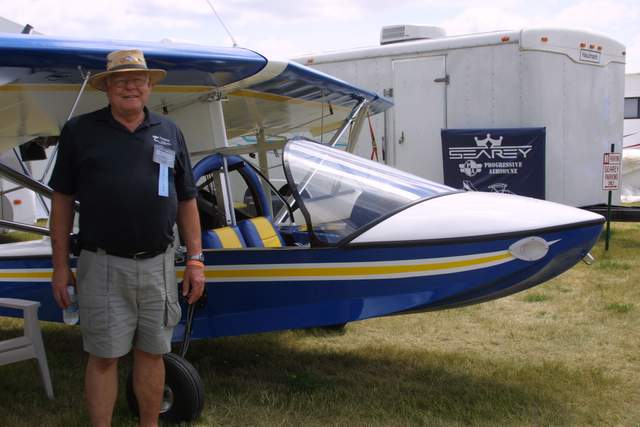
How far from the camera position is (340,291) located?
350cm

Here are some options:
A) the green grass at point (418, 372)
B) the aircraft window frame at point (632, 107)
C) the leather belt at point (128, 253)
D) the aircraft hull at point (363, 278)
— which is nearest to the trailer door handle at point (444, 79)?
the green grass at point (418, 372)

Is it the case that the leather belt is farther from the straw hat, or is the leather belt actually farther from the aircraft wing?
the aircraft wing

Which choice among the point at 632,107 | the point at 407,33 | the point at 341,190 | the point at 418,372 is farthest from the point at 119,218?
the point at 632,107

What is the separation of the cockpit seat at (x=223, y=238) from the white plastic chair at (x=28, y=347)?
1.03 metres

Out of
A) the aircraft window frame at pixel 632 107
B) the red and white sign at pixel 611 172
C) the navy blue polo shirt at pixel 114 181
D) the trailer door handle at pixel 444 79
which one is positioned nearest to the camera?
the navy blue polo shirt at pixel 114 181

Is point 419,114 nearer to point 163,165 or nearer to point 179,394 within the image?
point 179,394

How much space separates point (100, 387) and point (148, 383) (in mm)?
206

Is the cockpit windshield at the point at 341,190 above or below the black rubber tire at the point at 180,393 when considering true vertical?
above

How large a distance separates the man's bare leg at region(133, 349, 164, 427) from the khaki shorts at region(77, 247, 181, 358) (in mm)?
88

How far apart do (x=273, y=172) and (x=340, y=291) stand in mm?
5837

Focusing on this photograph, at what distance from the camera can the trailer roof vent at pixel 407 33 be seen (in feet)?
31.8

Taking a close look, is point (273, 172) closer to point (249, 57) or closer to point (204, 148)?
point (204, 148)

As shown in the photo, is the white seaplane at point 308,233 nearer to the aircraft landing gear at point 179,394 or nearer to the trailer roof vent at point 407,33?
the aircraft landing gear at point 179,394

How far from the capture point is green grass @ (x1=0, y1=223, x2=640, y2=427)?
138 inches
